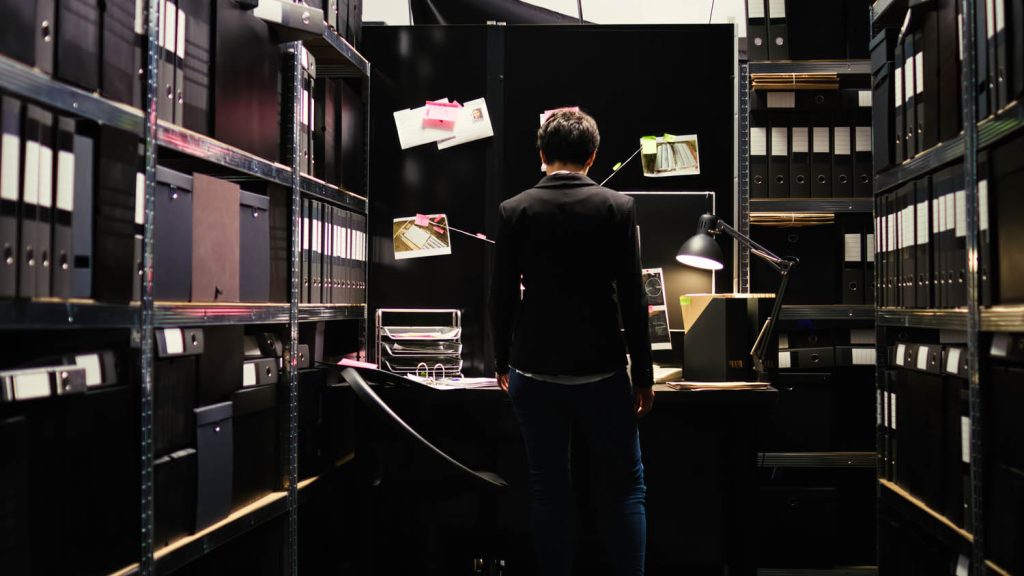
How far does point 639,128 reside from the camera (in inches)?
125

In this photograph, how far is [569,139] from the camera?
6.74 feet

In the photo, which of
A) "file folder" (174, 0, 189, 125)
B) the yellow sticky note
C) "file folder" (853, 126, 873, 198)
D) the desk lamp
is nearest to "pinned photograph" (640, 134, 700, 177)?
the yellow sticky note

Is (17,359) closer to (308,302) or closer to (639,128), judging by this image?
(308,302)

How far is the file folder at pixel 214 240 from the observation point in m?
1.95

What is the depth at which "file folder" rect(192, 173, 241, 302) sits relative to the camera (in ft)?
6.39

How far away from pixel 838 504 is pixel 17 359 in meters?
2.73

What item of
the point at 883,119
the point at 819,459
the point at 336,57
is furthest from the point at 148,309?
the point at 819,459

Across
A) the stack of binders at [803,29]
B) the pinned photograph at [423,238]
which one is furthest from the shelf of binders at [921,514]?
the pinned photograph at [423,238]

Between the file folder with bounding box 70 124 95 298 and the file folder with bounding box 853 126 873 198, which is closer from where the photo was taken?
the file folder with bounding box 70 124 95 298

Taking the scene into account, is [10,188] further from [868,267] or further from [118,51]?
[868,267]

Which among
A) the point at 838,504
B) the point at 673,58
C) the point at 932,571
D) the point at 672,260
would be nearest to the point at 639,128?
the point at 673,58

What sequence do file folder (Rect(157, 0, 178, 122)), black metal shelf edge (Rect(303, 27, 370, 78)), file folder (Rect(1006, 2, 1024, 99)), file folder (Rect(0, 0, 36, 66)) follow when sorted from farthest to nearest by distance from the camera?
black metal shelf edge (Rect(303, 27, 370, 78)) → file folder (Rect(157, 0, 178, 122)) → file folder (Rect(1006, 2, 1024, 99)) → file folder (Rect(0, 0, 36, 66))

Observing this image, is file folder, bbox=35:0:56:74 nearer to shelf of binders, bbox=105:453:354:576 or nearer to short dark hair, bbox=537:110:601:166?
shelf of binders, bbox=105:453:354:576

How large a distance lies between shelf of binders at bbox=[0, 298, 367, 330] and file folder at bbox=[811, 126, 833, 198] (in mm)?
1898
